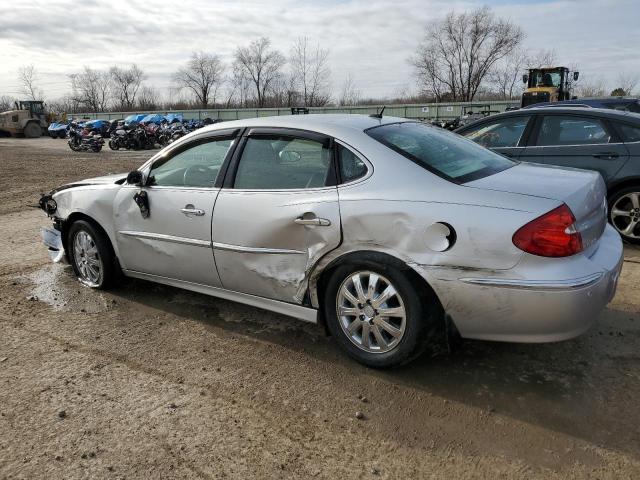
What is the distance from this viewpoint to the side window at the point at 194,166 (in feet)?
12.8

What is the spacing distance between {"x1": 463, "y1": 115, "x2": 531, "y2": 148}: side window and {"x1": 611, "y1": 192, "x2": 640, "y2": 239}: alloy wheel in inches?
51.5

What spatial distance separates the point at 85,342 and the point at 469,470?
108 inches

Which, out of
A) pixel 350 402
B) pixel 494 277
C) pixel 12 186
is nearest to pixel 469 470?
pixel 350 402

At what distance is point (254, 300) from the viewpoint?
12.2ft

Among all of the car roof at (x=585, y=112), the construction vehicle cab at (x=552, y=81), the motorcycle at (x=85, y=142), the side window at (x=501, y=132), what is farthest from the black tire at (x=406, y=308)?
the motorcycle at (x=85, y=142)

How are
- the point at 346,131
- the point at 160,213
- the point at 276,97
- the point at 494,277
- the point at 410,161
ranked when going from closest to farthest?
the point at 494,277
the point at 410,161
the point at 346,131
the point at 160,213
the point at 276,97

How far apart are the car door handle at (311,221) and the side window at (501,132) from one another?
12.9ft

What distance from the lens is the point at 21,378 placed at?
3293 mm

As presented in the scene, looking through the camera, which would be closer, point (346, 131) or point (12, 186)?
point (346, 131)

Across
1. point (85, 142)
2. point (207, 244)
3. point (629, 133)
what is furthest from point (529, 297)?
point (85, 142)

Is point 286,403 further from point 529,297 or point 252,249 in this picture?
point 529,297

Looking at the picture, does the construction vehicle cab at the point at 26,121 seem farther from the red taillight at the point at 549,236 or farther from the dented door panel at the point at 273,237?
the red taillight at the point at 549,236

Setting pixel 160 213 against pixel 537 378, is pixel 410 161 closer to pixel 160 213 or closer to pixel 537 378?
pixel 537 378

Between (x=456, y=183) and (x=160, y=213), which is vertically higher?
(x=456, y=183)
